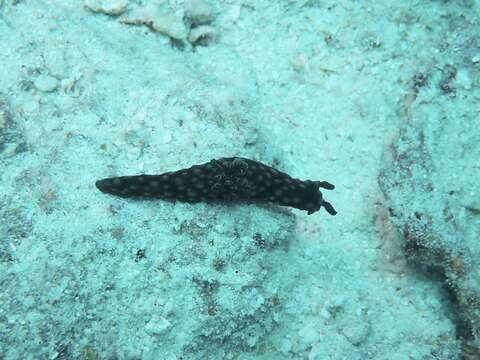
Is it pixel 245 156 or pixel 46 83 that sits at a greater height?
pixel 46 83

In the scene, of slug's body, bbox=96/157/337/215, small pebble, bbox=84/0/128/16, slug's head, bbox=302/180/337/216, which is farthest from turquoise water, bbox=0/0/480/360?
slug's head, bbox=302/180/337/216

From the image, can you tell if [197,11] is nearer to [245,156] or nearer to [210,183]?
Answer: [245,156]

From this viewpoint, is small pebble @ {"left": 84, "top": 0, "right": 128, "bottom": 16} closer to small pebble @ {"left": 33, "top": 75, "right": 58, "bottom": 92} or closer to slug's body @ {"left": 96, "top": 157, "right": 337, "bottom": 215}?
small pebble @ {"left": 33, "top": 75, "right": 58, "bottom": 92}

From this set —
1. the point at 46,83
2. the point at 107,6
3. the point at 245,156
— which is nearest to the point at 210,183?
the point at 245,156

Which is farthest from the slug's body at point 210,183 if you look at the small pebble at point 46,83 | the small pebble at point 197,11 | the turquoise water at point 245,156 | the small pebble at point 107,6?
the small pebble at point 197,11

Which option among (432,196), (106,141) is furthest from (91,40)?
(432,196)

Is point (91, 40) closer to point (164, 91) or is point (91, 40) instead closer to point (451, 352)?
point (164, 91)
